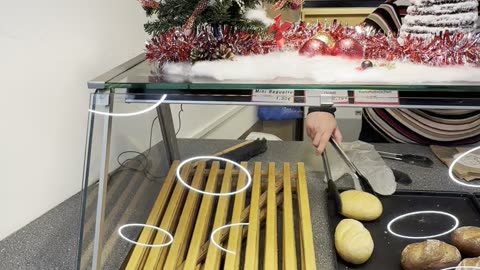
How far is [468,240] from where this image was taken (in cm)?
61

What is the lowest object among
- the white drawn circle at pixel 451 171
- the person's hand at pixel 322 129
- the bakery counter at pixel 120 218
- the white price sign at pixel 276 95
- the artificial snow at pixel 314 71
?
the bakery counter at pixel 120 218

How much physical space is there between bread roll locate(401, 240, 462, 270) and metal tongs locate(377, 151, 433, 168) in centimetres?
38

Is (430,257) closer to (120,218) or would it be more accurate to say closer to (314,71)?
(314,71)

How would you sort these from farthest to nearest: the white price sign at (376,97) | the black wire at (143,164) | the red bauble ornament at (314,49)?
the black wire at (143,164) < the red bauble ornament at (314,49) < the white price sign at (376,97)

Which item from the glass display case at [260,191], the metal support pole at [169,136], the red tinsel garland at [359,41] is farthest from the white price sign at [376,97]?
the metal support pole at [169,136]

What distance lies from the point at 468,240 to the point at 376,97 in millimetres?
307

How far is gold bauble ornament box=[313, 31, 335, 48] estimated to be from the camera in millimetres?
621

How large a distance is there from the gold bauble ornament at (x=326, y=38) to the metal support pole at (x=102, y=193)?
1.12 feet

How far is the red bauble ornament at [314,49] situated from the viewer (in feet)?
2.02

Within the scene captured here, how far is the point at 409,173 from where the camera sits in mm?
905

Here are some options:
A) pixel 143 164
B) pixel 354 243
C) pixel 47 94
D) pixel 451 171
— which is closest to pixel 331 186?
pixel 354 243

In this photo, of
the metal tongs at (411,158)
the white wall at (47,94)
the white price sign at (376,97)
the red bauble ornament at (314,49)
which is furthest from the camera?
the metal tongs at (411,158)

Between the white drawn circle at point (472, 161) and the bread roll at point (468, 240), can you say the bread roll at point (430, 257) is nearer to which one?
the bread roll at point (468, 240)

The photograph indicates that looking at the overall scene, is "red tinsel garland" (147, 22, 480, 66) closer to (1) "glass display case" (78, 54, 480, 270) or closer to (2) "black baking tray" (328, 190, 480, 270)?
(1) "glass display case" (78, 54, 480, 270)
